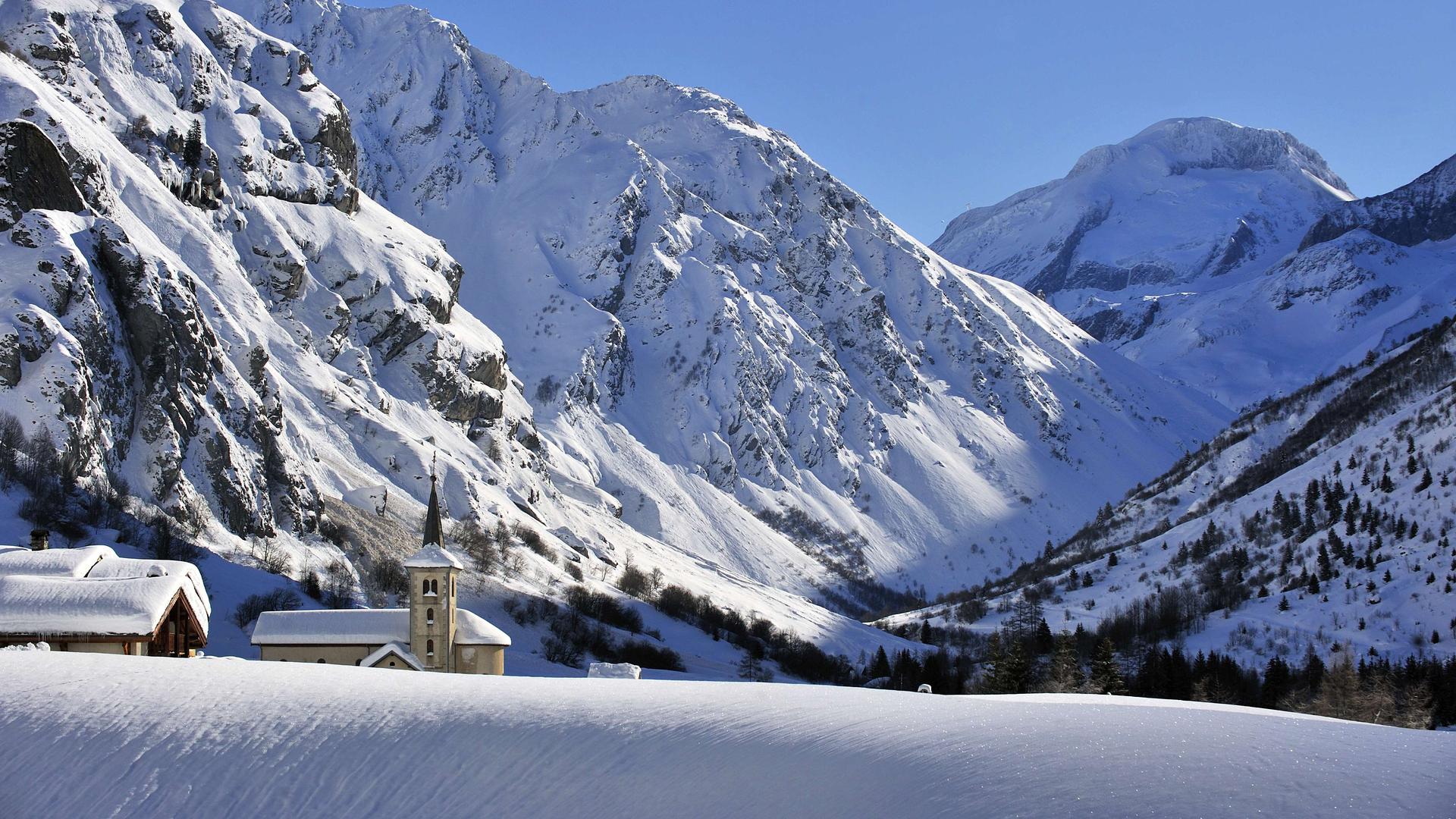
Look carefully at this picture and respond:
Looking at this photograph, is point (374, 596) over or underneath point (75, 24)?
underneath

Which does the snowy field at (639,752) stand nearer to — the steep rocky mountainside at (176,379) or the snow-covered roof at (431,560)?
the snow-covered roof at (431,560)

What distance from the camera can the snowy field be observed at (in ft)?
81.4

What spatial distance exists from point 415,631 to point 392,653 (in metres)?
3.12

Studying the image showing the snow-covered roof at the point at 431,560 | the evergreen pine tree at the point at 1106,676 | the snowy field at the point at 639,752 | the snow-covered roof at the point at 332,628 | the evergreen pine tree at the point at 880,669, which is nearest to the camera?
the snowy field at the point at 639,752

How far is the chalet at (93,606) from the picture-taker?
179 ft

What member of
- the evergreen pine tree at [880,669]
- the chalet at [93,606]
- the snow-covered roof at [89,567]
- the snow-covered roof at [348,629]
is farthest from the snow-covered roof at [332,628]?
A: the evergreen pine tree at [880,669]

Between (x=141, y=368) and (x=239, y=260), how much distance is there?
177ft

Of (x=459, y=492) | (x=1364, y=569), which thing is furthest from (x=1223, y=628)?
(x=459, y=492)

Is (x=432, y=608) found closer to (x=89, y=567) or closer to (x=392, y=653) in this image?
(x=392, y=653)

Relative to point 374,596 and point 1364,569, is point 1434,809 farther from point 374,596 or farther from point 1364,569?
point 1364,569

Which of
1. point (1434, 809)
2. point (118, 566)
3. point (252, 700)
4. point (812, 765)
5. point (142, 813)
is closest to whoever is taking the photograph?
point (1434, 809)

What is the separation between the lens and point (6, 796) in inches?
1243

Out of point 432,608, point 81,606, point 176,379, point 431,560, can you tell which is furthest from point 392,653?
point 176,379

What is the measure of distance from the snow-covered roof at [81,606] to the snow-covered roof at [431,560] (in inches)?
786
